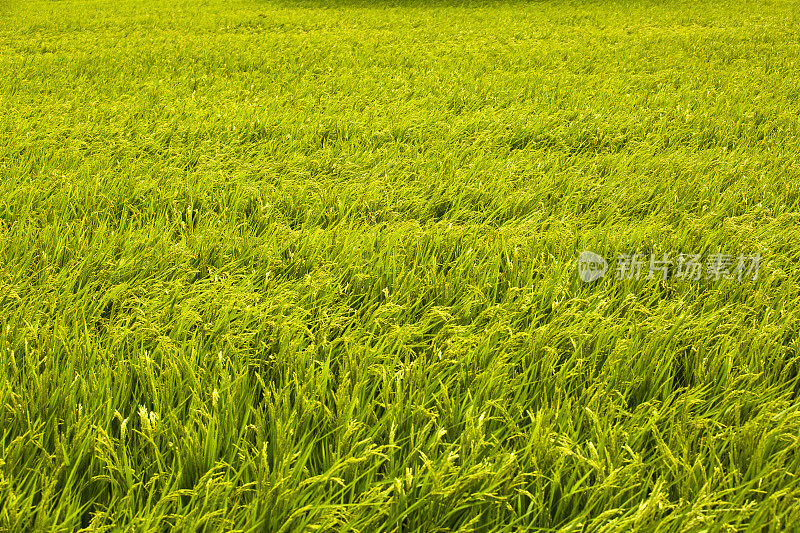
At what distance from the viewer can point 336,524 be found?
3.69ft

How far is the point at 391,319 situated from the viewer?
178cm

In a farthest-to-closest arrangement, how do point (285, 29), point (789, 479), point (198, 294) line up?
point (285, 29), point (198, 294), point (789, 479)

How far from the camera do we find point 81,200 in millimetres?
2580

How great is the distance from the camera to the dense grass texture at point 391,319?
1.15 metres

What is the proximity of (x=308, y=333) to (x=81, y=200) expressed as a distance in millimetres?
1617

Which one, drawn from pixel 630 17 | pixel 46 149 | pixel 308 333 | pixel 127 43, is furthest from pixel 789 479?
pixel 630 17

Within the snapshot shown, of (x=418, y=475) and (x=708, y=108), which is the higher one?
(x=708, y=108)

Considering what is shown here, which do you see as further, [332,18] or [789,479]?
[332,18]

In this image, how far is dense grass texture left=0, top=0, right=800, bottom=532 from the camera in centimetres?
115

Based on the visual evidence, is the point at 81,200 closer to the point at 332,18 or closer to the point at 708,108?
the point at 708,108

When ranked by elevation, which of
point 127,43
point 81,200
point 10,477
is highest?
point 127,43

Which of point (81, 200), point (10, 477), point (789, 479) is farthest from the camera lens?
point (81, 200)

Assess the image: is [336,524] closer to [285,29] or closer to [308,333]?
[308,333]

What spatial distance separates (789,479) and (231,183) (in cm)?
251
